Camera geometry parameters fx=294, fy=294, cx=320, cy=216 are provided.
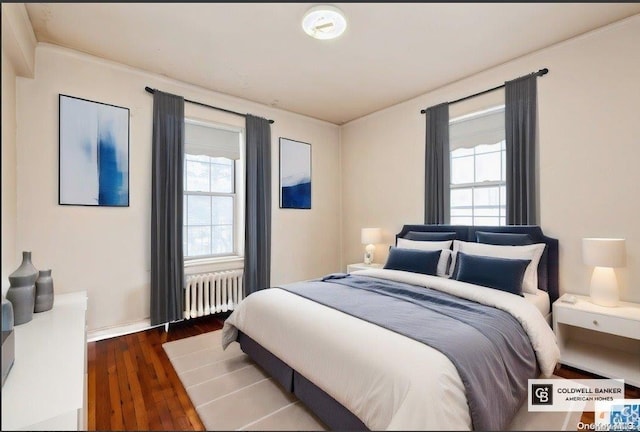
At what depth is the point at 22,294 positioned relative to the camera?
1775 mm

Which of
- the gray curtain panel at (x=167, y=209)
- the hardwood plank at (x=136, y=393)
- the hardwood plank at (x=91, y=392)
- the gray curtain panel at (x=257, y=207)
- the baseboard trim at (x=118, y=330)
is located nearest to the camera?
the hardwood plank at (x=136, y=393)

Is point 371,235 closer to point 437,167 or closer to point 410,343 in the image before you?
point 437,167

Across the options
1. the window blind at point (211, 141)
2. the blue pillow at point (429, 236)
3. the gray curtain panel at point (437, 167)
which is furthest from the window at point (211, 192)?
the gray curtain panel at point (437, 167)

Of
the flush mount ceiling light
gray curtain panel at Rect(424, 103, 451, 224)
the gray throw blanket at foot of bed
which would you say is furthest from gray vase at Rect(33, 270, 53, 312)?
gray curtain panel at Rect(424, 103, 451, 224)

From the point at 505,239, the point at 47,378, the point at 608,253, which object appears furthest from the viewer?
the point at 505,239

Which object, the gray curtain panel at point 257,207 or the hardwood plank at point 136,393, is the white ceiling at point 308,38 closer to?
the gray curtain panel at point 257,207

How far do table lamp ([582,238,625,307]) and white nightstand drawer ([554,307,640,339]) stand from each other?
0.18 m

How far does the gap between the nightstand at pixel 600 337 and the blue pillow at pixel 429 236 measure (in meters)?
1.04

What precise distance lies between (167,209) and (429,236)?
109 inches

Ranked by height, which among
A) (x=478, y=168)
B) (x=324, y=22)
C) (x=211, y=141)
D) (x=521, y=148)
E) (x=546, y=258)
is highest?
(x=324, y=22)

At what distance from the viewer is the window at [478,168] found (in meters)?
3.00

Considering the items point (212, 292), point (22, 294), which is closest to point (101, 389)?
point (22, 294)

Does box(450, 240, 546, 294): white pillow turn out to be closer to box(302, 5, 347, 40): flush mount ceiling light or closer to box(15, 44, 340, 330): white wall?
box(302, 5, 347, 40): flush mount ceiling light

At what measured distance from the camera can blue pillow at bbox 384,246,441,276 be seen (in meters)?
2.77
